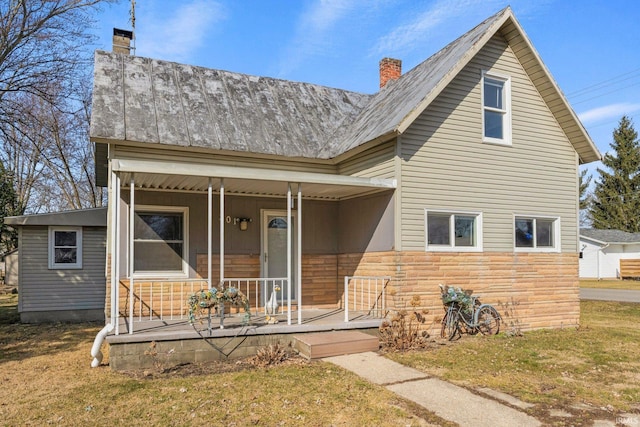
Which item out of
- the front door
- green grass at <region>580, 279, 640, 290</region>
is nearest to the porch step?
the front door

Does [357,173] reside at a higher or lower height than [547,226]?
higher

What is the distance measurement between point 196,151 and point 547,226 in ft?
26.1

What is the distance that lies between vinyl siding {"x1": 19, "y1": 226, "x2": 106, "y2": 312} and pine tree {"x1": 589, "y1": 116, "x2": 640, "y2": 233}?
43.2 m

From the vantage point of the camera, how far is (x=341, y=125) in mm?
12109

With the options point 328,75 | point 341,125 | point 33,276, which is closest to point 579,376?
point 341,125

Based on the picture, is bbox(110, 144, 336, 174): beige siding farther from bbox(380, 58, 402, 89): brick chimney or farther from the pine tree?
the pine tree

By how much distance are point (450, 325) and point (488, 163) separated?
352cm

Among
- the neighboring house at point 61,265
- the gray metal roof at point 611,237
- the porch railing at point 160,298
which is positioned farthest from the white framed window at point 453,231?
the gray metal roof at point 611,237

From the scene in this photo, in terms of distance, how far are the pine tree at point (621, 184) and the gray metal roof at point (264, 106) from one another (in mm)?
36236

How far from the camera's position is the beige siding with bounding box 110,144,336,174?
30.2 feet

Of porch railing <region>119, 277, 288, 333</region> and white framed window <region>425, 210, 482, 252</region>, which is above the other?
white framed window <region>425, 210, 482, 252</region>

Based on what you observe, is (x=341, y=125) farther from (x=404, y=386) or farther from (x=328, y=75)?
(x=328, y=75)

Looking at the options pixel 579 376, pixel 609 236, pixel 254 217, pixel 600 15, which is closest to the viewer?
pixel 579 376

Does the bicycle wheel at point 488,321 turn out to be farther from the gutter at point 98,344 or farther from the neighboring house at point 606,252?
the neighboring house at point 606,252
